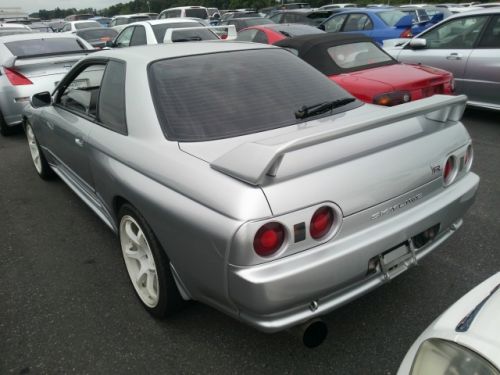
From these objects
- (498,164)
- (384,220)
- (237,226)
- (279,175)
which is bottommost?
(498,164)

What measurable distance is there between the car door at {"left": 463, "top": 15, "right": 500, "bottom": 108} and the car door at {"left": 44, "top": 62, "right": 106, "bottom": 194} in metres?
4.99

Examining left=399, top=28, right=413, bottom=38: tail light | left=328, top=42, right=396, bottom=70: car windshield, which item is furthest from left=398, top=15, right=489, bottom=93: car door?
left=399, top=28, right=413, bottom=38: tail light

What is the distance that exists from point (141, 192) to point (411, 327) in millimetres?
1618

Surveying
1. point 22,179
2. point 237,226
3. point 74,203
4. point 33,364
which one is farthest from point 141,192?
point 22,179

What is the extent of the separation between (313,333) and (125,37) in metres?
9.26

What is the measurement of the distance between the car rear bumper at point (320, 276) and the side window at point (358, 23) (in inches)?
357

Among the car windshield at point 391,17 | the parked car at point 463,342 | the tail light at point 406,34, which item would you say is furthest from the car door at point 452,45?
the parked car at point 463,342

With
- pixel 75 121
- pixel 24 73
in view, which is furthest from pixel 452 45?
pixel 24 73

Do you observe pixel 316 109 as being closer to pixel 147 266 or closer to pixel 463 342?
pixel 147 266

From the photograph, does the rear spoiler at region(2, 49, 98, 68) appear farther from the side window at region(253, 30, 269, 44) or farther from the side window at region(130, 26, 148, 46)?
the side window at region(253, 30, 269, 44)

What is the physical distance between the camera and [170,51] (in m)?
2.77

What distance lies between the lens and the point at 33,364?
2.17 metres

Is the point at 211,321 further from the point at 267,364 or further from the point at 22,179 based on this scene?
the point at 22,179

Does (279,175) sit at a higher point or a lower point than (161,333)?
higher
